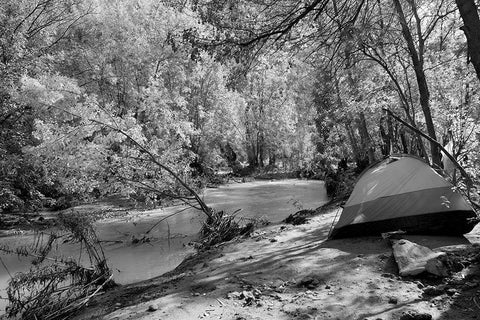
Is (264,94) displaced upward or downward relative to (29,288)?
upward

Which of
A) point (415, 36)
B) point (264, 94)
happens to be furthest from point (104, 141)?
point (264, 94)

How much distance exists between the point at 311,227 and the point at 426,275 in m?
4.21

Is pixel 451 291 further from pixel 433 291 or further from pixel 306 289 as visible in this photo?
pixel 306 289

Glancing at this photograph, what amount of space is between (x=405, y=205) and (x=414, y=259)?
1699mm

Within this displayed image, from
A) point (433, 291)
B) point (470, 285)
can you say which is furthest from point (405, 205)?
point (433, 291)

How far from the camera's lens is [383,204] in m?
6.89

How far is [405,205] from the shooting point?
265 inches

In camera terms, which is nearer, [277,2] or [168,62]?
[277,2]

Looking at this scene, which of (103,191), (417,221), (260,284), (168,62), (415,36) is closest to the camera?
(260,284)

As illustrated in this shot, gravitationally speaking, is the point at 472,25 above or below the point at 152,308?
above

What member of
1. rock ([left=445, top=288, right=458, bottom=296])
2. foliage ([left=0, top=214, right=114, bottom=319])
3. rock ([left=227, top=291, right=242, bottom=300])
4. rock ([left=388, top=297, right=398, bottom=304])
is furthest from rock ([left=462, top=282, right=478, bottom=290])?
foliage ([left=0, top=214, right=114, bottom=319])

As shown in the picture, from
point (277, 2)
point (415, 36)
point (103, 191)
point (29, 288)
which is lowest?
point (29, 288)

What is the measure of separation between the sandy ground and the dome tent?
28cm

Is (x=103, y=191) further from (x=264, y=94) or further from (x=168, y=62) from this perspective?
(x=264, y=94)
